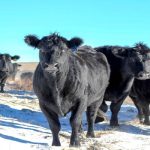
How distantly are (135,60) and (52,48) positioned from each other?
5071 mm

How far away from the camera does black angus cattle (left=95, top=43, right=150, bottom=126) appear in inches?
525

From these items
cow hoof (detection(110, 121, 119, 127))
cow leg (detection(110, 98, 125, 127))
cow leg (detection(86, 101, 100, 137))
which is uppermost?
cow leg (detection(86, 101, 100, 137))

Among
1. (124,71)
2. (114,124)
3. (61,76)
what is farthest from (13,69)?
(61,76)

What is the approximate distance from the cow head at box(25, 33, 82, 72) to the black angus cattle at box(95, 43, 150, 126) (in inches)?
160

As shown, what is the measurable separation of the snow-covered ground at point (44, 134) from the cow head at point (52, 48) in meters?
1.48

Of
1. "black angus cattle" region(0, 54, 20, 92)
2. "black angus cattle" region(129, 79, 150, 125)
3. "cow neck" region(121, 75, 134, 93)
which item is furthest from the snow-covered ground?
"black angus cattle" region(0, 54, 20, 92)

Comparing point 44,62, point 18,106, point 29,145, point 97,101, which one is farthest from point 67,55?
point 18,106

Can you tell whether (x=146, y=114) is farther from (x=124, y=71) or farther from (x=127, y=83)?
(x=124, y=71)

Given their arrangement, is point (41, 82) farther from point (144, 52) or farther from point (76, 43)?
point (144, 52)

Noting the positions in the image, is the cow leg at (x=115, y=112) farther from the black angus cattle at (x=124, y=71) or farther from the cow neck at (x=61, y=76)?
the cow neck at (x=61, y=76)

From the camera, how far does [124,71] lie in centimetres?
1371

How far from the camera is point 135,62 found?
44.2ft

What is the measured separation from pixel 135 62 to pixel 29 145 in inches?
209

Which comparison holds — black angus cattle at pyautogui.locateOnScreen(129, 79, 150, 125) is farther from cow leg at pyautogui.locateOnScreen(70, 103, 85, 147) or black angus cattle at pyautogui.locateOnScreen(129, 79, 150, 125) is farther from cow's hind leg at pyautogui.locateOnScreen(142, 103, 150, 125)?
cow leg at pyautogui.locateOnScreen(70, 103, 85, 147)
